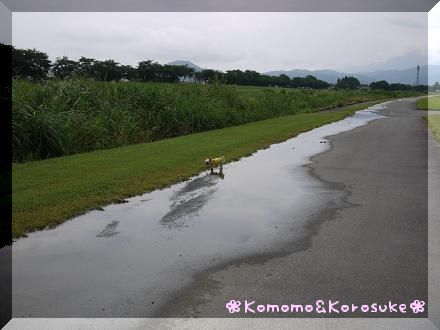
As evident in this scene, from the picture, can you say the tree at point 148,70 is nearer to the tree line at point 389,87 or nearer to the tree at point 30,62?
the tree at point 30,62

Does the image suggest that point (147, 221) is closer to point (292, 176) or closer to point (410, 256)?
point (410, 256)

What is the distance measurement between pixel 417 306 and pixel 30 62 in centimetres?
1977

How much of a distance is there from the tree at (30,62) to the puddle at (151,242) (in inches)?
518

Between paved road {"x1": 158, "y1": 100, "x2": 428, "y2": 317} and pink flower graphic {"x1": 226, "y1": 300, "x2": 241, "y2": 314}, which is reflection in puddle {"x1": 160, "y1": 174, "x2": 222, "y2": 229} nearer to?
paved road {"x1": 158, "y1": 100, "x2": 428, "y2": 317}

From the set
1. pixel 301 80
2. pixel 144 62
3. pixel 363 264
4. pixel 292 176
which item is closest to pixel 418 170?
pixel 292 176

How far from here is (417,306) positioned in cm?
398

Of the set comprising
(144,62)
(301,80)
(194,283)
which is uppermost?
(301,80)

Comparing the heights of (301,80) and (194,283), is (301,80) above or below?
above

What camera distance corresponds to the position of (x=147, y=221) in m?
6.45

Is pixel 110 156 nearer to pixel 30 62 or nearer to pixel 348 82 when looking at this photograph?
pixel 30 62

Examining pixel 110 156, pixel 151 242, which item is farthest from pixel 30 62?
pixel 151 242

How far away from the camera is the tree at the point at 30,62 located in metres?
19.2

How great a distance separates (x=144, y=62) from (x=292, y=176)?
26.0 metres

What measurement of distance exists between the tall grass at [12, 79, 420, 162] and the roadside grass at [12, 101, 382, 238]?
0.92 meters
